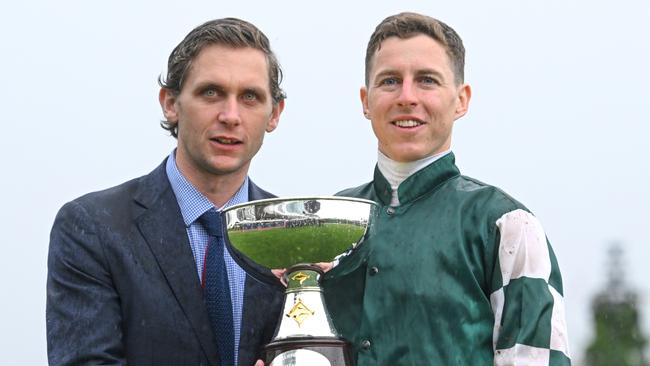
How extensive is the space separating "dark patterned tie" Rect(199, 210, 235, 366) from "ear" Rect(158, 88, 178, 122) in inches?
20.5

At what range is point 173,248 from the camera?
6.54 metres

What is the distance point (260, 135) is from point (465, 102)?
88 centimetres

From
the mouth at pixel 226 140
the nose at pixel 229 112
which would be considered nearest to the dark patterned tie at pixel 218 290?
the mouth at pixel 226 140

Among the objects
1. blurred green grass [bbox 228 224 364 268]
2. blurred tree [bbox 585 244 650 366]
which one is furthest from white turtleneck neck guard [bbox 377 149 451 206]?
blurred tree [bbox 585 244 650 366]

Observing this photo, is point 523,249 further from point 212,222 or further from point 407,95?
point 212,222

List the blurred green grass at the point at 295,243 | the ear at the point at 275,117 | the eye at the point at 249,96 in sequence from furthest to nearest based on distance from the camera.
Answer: the ear at the point at 275,117 < the eye at the point at 249,96 < the blurred green grass at the point at 295,243

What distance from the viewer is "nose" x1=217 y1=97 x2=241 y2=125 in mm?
6441

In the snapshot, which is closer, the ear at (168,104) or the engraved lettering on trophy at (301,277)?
the engraved lettering on trophy at (301,277)

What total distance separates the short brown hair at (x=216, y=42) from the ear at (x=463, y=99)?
85 cm

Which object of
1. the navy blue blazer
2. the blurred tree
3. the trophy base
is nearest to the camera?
the trophy base

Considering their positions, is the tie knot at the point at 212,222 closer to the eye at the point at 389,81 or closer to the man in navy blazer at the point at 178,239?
the man in navy blazer at the point at 178,239

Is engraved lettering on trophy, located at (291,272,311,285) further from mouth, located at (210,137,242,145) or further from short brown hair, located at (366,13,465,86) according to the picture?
short brown hair, located at (366,13,465,86)

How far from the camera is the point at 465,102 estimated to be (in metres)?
6.55

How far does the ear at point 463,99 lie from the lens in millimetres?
6493
